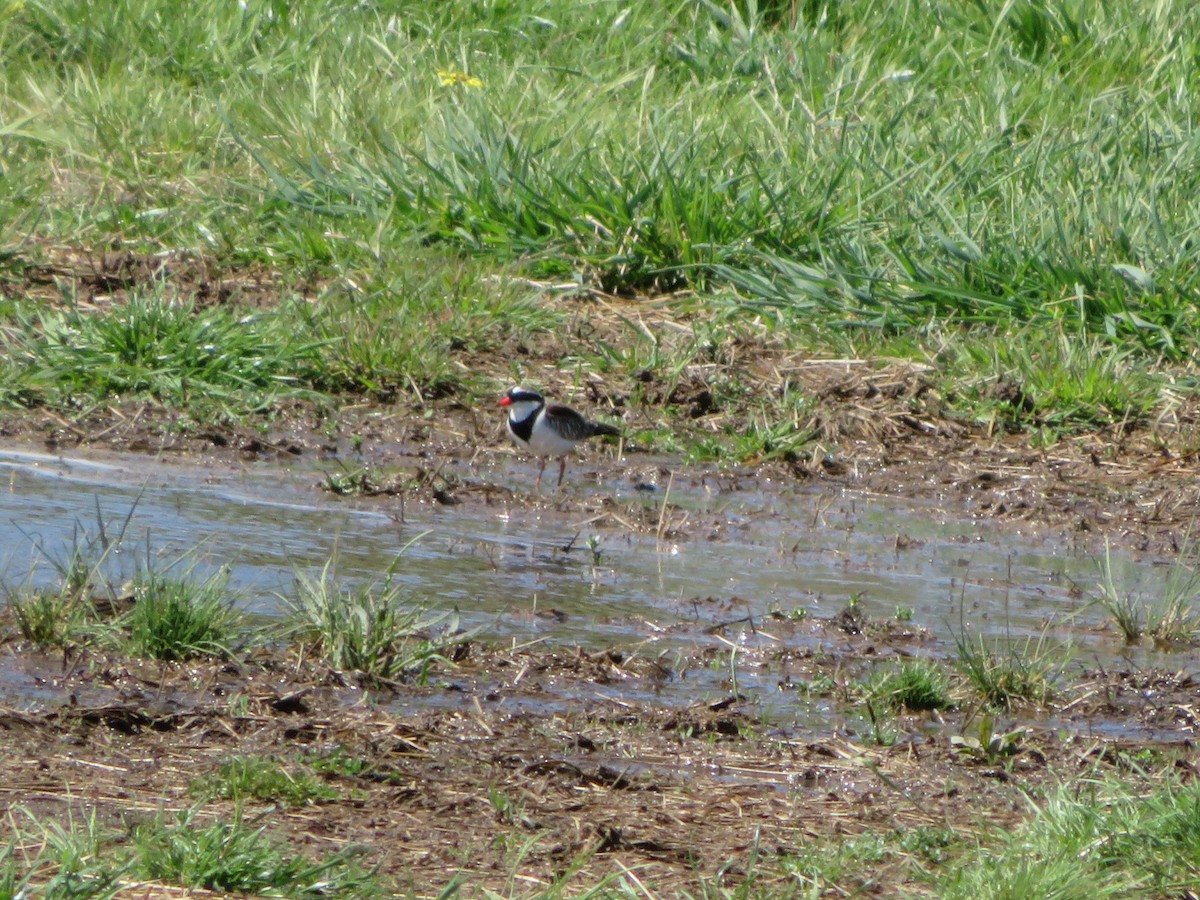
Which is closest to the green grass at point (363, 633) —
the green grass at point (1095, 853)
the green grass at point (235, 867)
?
the green grass at point (235, 867)

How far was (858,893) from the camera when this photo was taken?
3.37 metres

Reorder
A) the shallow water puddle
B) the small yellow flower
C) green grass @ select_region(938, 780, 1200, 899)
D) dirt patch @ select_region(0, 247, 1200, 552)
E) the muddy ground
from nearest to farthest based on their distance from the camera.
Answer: green grass @ select_region(938, 780, 1200, 899) < the muddy ground < the shallow water puddle < dirt patch @ select_region(0, 247, 1200, 552) < the small yellow flower

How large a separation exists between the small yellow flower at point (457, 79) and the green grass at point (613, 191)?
42mm

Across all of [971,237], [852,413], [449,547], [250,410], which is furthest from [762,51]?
[449,547]

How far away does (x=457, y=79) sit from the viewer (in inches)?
417

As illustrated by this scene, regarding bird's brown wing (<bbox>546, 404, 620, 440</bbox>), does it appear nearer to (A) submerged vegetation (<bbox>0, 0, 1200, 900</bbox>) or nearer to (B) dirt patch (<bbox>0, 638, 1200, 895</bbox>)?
(A) submerged vegetation (<bbox>0, 0, 1200, 900</bbox>)

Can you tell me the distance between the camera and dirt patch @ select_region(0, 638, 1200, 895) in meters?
3.53

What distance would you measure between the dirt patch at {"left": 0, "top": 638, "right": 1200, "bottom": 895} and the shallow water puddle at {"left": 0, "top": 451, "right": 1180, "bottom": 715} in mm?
459

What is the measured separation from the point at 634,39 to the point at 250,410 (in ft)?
16.8

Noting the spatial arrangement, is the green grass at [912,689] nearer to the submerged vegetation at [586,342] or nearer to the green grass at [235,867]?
the submerged vegetation at [586,342]

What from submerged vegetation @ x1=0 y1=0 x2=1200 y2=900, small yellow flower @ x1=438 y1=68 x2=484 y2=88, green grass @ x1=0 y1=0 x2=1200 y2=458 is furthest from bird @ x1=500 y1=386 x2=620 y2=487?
small yellow flower @ x1=438 y1=68 x2=484 y2=88

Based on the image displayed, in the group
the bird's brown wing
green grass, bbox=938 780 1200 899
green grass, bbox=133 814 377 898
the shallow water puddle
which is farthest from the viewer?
the bird's brown wing

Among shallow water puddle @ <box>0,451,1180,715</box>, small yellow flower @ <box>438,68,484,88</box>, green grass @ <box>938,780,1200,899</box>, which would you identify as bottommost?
shallow water puddle @ <box>0,451,1180,715</box>

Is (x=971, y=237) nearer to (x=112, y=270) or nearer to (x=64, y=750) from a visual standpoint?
(x=112, y=270)
